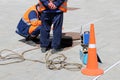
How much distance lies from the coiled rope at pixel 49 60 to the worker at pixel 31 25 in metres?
0.63

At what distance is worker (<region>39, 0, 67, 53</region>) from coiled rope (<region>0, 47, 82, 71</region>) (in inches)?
8.6

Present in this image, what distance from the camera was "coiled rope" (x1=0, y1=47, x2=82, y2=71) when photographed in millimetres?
8153

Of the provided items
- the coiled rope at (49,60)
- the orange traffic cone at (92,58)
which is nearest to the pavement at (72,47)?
the coiled rope at (49,60)

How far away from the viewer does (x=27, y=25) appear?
1012 cm

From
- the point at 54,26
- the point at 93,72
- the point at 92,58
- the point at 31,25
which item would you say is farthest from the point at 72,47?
the point at 93,72

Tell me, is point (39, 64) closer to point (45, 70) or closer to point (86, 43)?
point (45, 70)

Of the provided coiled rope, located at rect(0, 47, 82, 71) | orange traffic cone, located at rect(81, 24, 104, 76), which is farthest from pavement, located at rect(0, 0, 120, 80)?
orange traffic cone, located at rect(81, 24, 104, 76)

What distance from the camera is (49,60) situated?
8.60 m

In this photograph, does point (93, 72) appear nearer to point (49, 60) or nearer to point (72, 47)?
point (49, 60)

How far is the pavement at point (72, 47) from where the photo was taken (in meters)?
7.71

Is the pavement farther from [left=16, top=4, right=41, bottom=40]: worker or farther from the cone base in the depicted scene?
[left=16, top=4, right=41, bottom=40]: worker

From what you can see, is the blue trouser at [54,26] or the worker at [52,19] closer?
the worker at [52,19]

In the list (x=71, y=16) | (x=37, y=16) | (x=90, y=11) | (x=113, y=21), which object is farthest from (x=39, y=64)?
(x=90, y=11)

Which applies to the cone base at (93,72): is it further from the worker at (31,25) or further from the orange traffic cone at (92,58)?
the worker at (31,25)
